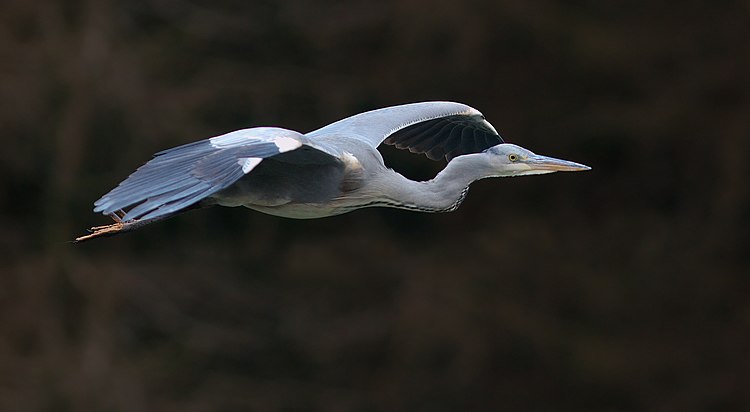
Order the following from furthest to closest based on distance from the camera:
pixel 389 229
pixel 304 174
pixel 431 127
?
pixel 389 229 < pixel 431 127 < pixel 304 174

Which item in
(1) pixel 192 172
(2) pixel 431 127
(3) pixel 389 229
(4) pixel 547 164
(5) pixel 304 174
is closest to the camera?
(1) pixel 192 172

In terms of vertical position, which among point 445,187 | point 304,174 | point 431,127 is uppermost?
point 431,127

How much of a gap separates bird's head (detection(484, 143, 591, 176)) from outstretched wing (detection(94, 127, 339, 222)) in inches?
32.2

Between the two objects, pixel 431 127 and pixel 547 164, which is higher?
pixel 431 127

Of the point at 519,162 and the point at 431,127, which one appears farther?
the point at 431,127

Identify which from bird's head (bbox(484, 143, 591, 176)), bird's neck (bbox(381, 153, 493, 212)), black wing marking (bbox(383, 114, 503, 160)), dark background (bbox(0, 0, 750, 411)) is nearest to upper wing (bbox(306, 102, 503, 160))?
black wing marking (bbox(383, 114, 503, 160))

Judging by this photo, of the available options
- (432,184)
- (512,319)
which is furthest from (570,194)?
(432,184)

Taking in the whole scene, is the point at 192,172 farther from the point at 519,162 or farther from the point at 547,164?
the point at 547,164

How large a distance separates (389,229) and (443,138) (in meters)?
6.84

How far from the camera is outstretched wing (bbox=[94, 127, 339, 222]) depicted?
582 cm

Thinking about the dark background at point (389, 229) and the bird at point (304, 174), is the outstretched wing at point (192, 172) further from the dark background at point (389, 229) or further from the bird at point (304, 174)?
the dark background at point (389, 229)

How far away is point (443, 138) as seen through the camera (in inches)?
317

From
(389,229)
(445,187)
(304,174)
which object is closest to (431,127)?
(445,187)

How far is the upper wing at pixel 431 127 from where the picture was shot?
7375mm
